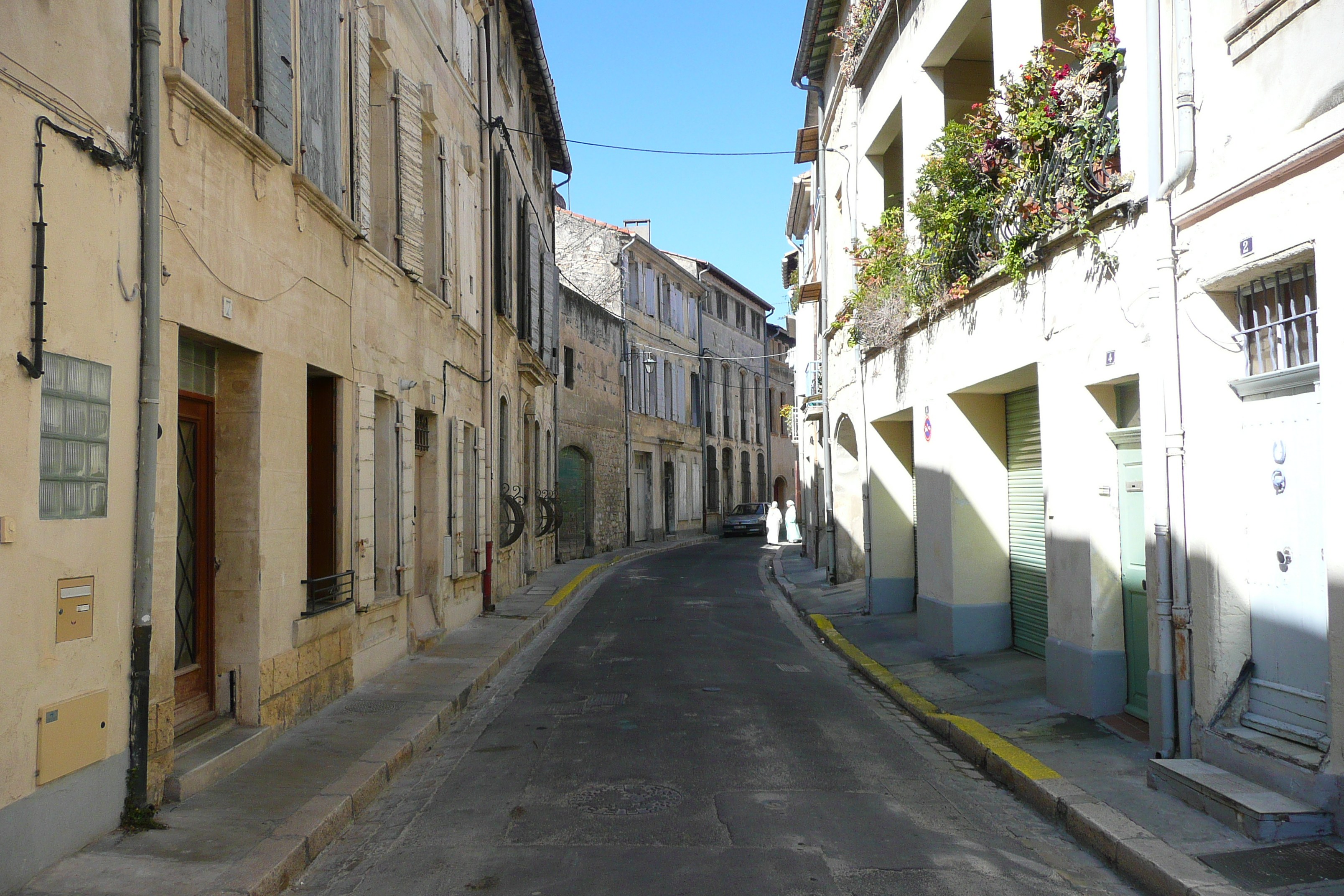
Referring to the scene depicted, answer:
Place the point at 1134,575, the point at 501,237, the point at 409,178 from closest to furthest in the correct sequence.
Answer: the point at 1134,575
the point at 409,178
the point at 501,237

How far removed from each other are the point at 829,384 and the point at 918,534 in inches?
272

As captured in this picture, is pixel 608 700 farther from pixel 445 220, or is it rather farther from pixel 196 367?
pixel 445 220

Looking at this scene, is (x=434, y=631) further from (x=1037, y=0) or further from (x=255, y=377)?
Answer: (x=1037, y=0)

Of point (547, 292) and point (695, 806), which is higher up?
point (547, 292)

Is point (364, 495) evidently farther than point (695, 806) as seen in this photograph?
Yes

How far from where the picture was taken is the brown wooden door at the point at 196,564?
6363 millimetres

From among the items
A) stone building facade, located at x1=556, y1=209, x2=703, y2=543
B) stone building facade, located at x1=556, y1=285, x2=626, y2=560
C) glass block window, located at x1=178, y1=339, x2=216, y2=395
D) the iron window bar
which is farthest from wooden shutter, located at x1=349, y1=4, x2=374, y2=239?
stone building facade, located at x1=556, y1=209, x2=703, y2=543

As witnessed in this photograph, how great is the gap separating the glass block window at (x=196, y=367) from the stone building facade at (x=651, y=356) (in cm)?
2276

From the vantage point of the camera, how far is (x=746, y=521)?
38062 mm

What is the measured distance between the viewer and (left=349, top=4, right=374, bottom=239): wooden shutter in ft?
29.7

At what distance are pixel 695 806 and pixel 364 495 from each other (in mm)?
4679

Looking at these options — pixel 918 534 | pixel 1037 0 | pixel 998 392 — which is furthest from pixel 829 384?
pixel 1037 0

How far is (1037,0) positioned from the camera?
329 inches

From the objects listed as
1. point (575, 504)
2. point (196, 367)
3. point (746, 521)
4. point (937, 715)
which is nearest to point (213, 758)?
point (196, 367)
